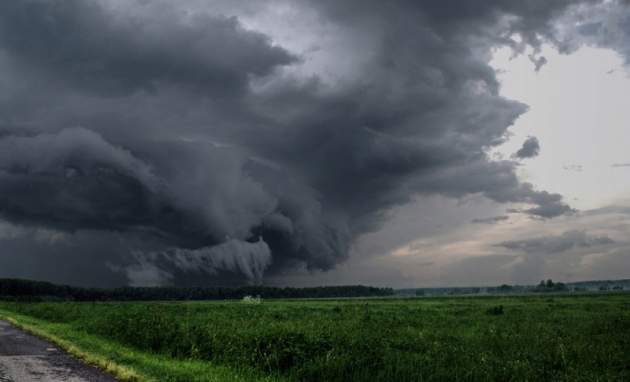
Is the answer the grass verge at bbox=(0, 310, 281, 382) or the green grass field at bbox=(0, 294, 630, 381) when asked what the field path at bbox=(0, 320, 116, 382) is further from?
the green grass field at bbox=(0, 294, 630, 381)

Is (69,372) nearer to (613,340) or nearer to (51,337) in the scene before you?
(51,337)

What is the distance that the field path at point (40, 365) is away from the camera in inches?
607

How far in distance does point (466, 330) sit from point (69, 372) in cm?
2372

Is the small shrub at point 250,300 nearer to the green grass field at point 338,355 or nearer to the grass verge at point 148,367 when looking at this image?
the green grass field at point 338,355

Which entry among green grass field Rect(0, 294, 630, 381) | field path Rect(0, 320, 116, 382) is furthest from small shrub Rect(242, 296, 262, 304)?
field path Rect(0, 320, 116, 382)

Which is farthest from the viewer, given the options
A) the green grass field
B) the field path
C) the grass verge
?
the green grass field

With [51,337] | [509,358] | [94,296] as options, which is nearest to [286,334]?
[509,358]

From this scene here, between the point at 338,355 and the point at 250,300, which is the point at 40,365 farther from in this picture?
the point at 250,300

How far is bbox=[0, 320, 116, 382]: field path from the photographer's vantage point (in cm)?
1543

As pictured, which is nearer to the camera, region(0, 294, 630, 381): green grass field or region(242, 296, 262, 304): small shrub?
region(0, 294, 630, 381): green grass field

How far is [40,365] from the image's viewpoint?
17828mm

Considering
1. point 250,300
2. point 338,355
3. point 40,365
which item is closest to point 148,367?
point 40,365

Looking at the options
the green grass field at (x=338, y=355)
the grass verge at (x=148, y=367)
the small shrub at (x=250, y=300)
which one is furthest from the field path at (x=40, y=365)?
the small shrub at (x=250, y=300)

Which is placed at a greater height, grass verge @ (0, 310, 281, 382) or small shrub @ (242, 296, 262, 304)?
grass verge @ (0, 310, 281, 382)
